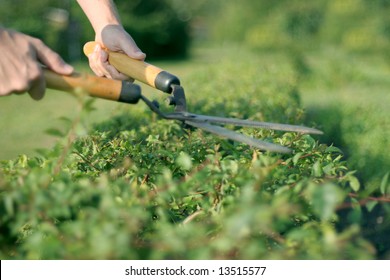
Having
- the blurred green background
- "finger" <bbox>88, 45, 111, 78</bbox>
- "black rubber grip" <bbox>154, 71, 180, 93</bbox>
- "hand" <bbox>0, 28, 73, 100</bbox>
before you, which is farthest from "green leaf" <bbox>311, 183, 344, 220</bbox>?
the blurred green background

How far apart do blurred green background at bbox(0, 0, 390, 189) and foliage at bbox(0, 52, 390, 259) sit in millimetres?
2018

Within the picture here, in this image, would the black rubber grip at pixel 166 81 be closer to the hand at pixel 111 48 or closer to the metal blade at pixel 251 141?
the hand at pixel 111 48

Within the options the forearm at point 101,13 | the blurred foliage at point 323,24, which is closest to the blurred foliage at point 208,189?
the forearm at point 101,13

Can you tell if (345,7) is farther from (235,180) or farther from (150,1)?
(235,180)

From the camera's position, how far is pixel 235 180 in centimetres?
193

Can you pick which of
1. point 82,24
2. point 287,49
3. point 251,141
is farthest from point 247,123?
point 82,24

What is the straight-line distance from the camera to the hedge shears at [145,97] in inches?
82.8

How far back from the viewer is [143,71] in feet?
9.08

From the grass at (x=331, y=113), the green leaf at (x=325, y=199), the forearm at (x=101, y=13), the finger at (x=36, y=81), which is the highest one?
the forearm at (x=101, y=13)

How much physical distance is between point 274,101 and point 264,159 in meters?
3.21

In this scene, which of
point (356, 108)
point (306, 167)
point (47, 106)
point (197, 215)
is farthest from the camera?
point (47, 106)

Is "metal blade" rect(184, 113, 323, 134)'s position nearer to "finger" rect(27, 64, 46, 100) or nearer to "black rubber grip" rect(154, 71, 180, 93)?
"black rubber grip" rect(154, 71, 180, 93)

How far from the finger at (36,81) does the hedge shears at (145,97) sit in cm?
6
